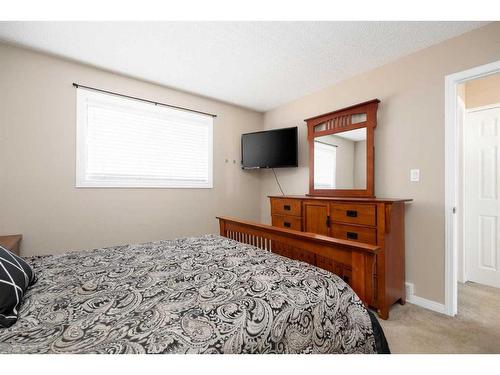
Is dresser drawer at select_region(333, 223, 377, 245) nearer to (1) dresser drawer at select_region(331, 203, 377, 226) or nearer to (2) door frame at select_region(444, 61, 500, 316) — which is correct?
(1) dresser drawer at select_region(331, 203, 377, 226)

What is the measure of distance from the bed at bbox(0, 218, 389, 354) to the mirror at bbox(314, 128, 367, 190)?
58.7 inches

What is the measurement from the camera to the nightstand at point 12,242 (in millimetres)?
1834

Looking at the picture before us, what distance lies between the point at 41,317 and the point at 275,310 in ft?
2.80

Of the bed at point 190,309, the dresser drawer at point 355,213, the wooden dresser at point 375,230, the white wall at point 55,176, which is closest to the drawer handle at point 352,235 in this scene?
the wooden dresser at point 375,230

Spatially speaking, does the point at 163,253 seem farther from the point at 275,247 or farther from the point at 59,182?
the point at 59,182

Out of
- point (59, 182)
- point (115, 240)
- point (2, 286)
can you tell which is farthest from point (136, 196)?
point (2, 286)

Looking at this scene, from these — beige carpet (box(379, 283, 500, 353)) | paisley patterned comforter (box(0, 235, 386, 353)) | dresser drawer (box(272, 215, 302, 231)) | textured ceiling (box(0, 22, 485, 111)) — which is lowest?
beige carpet (box(379, 283, 500, 353))

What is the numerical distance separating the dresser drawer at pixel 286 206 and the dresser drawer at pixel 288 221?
0.05 m

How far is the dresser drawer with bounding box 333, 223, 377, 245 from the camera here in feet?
6.90

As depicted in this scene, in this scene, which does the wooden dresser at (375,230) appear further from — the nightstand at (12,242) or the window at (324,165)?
the nightstand at (12,242)

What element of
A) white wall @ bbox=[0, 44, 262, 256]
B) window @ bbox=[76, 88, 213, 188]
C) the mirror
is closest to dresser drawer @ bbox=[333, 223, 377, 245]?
the mirror

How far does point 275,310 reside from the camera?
898 mm
